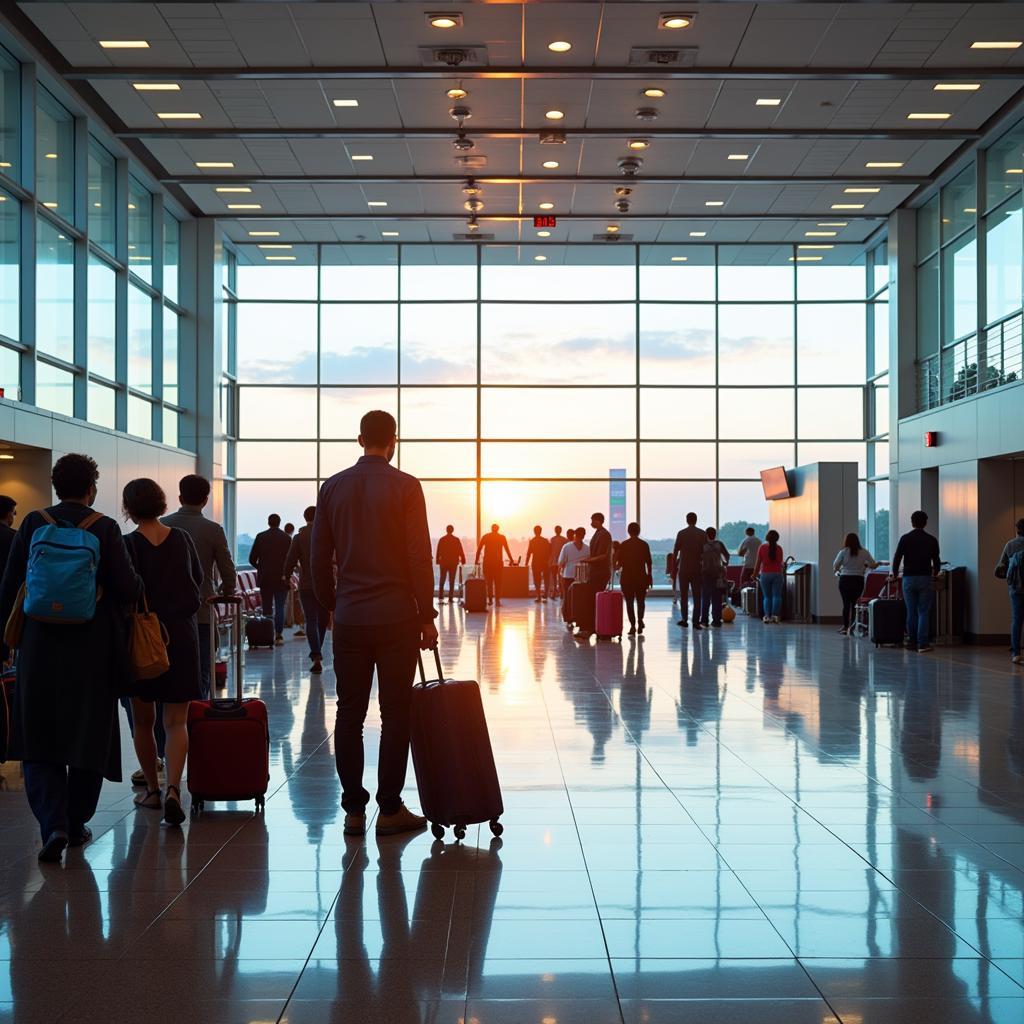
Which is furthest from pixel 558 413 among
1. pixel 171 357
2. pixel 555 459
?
pixel 171 357

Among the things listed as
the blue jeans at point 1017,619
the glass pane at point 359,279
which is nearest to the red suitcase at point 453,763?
the blue jeans at point 1017,619

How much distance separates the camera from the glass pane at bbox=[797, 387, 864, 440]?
27453 mm

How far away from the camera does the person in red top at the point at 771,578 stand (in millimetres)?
20969

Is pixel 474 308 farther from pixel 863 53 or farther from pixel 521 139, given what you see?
pixel 863 53

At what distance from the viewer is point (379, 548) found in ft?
18.0

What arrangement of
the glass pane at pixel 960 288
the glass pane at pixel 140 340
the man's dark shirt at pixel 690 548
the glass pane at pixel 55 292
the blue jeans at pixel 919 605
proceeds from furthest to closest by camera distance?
the glass pane at pixel 140 340
the glass pane at pixel 960 288
the man's dark shirt at pixel 690 548
the glass pane at pixel 55 292
the blue jeans at pixel 919 605

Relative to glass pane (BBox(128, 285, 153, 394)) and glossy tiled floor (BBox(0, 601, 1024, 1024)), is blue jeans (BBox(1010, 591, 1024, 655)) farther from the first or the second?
glass pane (BBox(128, 285, 153, 394))

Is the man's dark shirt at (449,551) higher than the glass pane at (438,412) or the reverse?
the reverse

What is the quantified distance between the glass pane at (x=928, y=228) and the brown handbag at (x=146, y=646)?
64.0ft

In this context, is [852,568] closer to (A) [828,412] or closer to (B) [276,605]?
(B) [276,605]

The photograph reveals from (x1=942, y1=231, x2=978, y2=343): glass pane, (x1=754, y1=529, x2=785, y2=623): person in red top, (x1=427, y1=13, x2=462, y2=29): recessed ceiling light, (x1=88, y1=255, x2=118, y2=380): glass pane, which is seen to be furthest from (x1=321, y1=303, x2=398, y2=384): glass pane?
(x1=427, y1=13, x2=462, y2=29): recessed ceiling light

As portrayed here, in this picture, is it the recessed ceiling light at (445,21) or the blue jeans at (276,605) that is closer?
the recessed ceiling light at (445,21)

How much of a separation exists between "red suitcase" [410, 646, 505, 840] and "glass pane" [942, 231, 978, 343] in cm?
1668

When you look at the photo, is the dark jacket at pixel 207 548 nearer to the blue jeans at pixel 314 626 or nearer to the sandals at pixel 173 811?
the sandals at pixel 173 811
